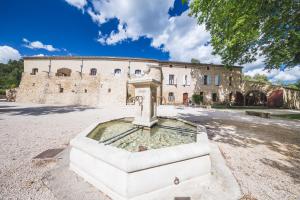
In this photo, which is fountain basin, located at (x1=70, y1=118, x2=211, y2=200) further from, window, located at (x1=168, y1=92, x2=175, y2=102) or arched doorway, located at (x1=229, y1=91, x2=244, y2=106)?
arched doorway, located at (x1=229, y1=91, x2=244, y2=106)

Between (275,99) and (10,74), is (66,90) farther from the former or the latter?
(10,74)

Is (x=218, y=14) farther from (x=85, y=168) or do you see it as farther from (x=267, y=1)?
(x=85, y=168)

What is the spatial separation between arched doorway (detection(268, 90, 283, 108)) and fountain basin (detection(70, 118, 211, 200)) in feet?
89.4

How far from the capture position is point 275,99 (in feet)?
68.9

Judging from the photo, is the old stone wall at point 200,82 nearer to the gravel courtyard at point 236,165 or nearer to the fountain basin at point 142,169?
the gravel courtyard at point 236,165

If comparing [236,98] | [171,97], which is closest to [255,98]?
[236,98]

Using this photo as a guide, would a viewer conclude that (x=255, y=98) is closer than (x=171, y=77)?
No

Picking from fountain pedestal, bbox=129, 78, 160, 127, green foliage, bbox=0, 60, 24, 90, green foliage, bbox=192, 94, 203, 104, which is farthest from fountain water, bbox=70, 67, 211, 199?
green foliage, bbox=0, 60, 24, 90

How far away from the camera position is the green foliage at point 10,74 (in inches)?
1283

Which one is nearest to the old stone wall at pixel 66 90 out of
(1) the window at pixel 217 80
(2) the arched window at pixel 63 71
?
(2) the arched window at pixel 63 71

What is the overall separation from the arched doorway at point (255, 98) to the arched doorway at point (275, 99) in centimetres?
93

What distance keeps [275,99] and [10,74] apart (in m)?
63.7

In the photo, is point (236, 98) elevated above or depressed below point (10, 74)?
below

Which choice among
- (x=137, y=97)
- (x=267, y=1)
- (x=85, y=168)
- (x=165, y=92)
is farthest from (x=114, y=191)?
(x=165, y=92)
